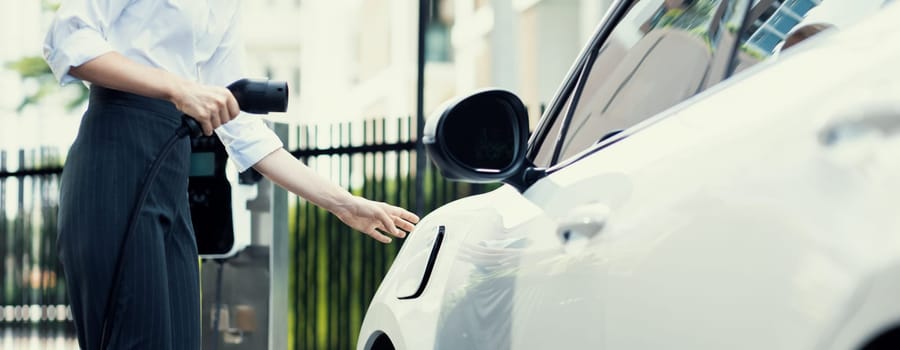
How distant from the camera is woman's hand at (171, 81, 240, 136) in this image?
2727 mm

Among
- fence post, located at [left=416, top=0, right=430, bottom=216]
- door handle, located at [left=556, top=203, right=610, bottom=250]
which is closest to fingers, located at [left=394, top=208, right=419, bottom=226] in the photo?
door handle, located at [left=556, top=203, right=610, bottom=250]

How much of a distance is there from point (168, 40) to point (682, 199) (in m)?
1.52

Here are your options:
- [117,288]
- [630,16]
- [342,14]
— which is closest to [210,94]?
[117,288]

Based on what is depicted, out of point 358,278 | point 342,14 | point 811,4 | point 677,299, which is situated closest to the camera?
point 677,299

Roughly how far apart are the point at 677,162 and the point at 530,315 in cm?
53

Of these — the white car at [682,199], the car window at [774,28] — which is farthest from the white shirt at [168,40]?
the car window at [774,28]

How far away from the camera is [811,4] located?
215 cm

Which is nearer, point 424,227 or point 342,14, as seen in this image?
point 424,227

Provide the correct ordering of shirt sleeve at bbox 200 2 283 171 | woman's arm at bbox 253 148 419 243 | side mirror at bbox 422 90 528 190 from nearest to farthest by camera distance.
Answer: side mirror at bbox 422 90 528 190 < shirt sleeve at bbox 200 2 283 171 < woman's arm at bbox 253 148 419 243

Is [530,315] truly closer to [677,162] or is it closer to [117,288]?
[677,162]

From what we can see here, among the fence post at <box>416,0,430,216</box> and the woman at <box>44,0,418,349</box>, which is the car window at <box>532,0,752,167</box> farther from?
the fence post at <box>416,0,430,216</box>

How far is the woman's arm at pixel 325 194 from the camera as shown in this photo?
3393mm

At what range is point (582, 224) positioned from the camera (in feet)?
7.19

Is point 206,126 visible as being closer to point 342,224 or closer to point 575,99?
point 575,99
